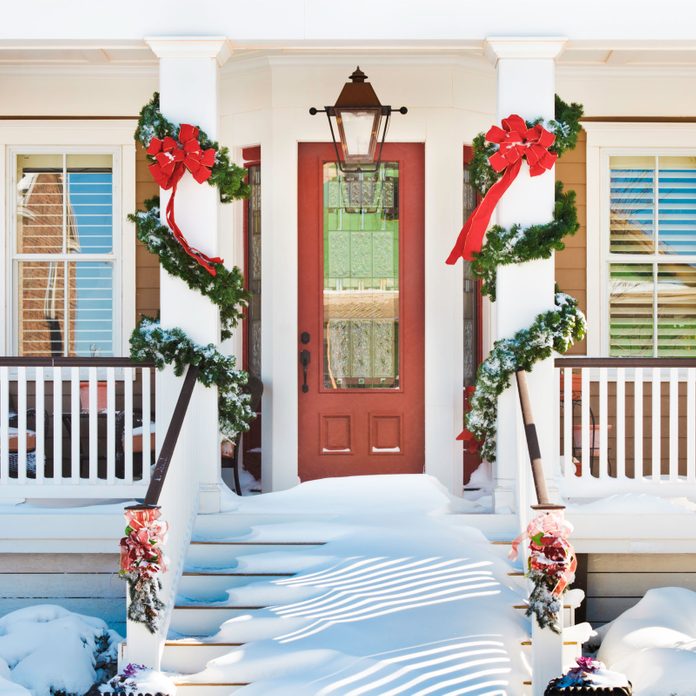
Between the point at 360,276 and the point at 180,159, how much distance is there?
6.11 ft

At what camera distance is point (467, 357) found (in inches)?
267

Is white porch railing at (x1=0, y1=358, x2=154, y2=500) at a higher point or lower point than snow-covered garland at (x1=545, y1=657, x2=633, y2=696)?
higher

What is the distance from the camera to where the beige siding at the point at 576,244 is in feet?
23.0

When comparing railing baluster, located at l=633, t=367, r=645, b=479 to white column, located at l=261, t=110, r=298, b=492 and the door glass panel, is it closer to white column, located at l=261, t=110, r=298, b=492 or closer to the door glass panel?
the door glass panel

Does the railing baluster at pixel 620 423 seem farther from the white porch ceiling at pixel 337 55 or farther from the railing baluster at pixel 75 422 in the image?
the railing baluster at pixel 75 422

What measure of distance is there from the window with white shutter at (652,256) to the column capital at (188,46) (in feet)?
10.9

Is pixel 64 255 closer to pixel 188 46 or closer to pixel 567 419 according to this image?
pixel 188 46

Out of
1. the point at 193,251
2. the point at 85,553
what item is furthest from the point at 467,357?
the point at 85,553

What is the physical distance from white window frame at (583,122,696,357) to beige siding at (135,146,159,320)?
327 centimetres

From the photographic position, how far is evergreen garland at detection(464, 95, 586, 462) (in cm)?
513

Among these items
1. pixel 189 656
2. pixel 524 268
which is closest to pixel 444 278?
pixel 524 268

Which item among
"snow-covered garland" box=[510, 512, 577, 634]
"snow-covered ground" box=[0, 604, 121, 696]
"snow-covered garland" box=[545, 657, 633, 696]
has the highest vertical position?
"snow-covered garland" box=[510, 512, 577, 634]

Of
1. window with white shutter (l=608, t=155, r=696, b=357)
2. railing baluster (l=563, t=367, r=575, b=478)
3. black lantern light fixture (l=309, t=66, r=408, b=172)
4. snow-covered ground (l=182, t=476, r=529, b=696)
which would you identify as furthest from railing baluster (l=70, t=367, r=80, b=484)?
window with white shutter (l=608, t=155, r=696, b=357)

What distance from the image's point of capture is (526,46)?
5.21 metres
